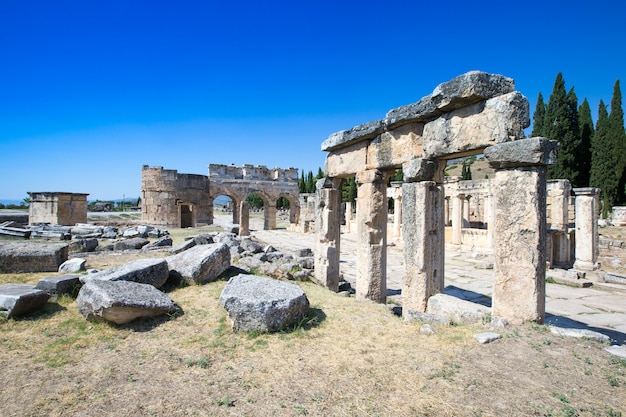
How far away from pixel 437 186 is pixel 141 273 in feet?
17.3

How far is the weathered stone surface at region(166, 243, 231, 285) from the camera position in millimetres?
6445

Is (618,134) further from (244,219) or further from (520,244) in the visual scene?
(520,244)

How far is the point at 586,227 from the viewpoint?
12.9 meters

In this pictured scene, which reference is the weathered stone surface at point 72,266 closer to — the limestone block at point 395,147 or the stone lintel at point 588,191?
the limestone block at point 395,147

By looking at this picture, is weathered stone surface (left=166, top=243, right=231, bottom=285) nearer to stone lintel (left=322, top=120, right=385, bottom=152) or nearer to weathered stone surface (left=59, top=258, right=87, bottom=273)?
weathered stone surface (left=59, top=258, right=87, bottom=273)

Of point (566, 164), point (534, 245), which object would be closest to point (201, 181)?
point (534, 245)

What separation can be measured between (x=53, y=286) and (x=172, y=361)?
3.04 m

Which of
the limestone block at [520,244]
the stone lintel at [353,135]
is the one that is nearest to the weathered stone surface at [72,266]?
the stone lintel at [353,135]

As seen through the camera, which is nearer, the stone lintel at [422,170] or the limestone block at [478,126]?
the limestone block at [478,126]

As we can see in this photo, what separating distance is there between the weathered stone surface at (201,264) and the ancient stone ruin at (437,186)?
8.48 ft

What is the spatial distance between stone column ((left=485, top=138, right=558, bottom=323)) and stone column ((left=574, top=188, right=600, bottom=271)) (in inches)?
427

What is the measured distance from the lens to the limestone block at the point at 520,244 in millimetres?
4379

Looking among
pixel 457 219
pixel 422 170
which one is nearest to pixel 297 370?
pixel 422 170

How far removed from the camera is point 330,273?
8383 mm
